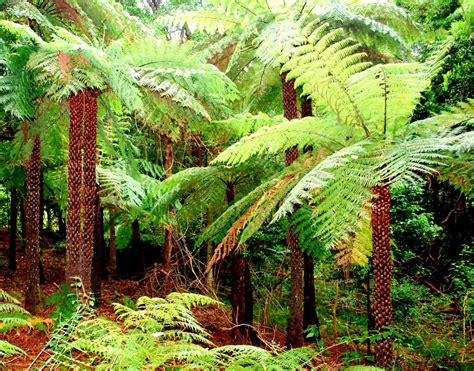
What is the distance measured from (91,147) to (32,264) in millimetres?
1981

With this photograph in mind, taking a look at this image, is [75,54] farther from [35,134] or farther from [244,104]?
[244,104]

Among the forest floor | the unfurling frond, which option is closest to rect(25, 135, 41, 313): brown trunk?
the forest floor

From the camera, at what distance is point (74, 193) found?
4457 mm

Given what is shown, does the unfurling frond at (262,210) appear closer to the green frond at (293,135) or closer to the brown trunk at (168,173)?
the green frond at (293,135)

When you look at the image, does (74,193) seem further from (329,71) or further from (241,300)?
(329,71)

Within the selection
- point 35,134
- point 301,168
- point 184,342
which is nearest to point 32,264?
point 35,134

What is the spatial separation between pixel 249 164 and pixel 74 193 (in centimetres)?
198

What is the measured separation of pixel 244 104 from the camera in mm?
5539

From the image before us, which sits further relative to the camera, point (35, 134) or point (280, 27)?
point (35, 134)

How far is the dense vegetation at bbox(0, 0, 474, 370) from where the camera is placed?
8.79ft

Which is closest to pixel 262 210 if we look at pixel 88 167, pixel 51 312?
pixel 88 167

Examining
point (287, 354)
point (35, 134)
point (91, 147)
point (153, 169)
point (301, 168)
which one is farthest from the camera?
point (153, 169)

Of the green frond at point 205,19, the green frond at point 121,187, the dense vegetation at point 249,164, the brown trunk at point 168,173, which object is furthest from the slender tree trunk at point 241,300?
the green frond at point 205,19

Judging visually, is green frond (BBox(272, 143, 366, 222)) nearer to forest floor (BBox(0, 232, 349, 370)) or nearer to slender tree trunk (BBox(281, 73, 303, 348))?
forest floor (BBox(0, 232, 349, 370))
